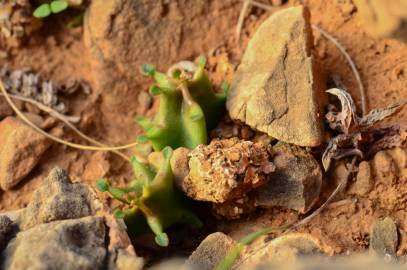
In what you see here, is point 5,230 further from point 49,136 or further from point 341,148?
point 341,148

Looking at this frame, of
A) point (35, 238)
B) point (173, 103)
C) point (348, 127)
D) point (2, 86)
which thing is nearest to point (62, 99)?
point (2, 86)

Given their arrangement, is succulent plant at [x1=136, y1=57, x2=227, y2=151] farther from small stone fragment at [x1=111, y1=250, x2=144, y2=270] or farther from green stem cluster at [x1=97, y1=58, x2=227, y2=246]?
small stone fragment at [x1=111, y1=250, x2=144, y2=270]

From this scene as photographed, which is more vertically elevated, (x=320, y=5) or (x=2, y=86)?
(x=320, y=5)

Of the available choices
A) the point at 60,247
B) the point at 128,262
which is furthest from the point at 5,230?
the point at 128,262

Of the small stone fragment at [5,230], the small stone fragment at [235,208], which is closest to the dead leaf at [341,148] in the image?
the small stone fragment at [235,208]

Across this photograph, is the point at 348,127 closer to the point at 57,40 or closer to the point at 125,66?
the point at 125,66
